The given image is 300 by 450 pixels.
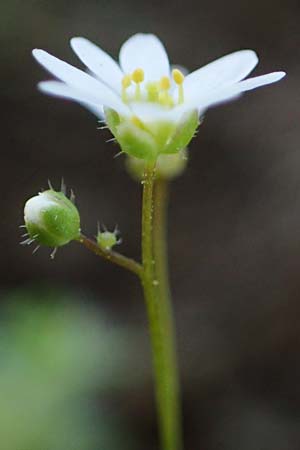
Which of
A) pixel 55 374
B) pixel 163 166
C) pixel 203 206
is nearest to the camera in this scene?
pixel 163 166

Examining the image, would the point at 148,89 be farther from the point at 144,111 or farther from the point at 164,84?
the point at 144,111

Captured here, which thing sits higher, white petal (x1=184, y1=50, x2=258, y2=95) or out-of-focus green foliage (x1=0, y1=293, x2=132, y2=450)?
white petal (x1=184, y1=50, x2=258, y2=95)

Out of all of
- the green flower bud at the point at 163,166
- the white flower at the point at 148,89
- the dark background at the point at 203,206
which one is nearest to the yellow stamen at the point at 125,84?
the white flower at the point at 148,89

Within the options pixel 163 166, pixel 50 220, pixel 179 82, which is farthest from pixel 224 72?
pixel 163 166

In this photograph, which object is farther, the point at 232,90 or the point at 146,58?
the point at 146,58

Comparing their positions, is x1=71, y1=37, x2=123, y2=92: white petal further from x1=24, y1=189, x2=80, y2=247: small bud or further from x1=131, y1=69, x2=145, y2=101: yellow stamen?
x1=24, y1=189, x2=80, y2=247: small bud

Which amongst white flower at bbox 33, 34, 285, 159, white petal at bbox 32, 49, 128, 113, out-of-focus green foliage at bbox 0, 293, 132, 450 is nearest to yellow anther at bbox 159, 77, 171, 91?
white flower at bbox 33, 34, 285, 159

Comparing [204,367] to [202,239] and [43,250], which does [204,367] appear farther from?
[43,250]

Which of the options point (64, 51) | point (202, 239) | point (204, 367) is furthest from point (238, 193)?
point (64, 51)
